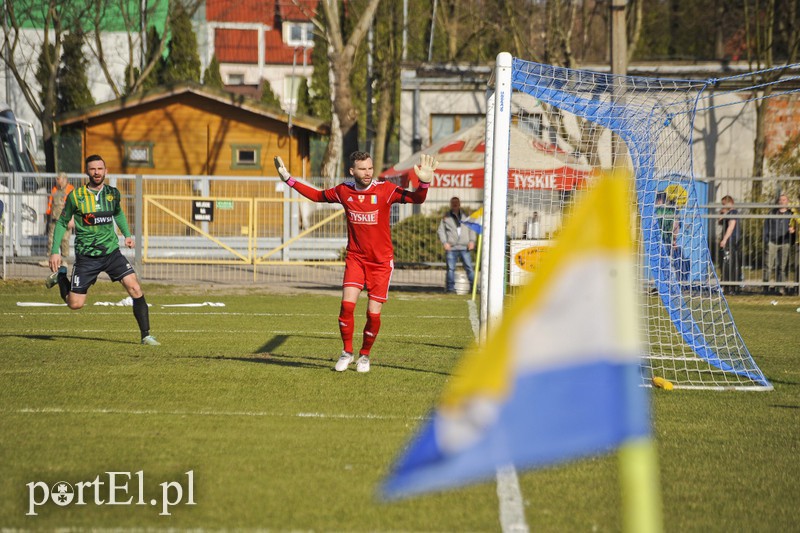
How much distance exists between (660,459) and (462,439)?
4.07 m

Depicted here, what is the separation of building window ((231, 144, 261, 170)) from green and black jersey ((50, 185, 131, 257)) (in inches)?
835

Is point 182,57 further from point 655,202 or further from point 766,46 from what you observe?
point 655,202

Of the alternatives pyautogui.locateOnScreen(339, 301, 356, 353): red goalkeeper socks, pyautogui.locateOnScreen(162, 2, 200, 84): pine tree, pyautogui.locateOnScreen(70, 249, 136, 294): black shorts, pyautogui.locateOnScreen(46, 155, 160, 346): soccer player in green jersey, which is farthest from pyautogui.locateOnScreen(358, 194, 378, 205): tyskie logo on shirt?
pyautogui.locateOnScreen(162, 2, 200, 84): pine tree

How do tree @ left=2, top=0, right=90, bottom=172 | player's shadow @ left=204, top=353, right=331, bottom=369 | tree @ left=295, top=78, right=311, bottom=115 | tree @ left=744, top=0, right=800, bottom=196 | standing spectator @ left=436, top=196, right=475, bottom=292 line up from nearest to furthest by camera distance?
player's shadow @ left=204, top=353, right=331, bottom=369, standing spectator @ left=436, top=196, right=475, bottom=292, tree @ left=744, top=0, right=800, bottom=196, tree @ left=2, top=0, right=90, bottom=172, tree @ left=295, top=78, right=311, bottom=115

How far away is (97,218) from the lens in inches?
437

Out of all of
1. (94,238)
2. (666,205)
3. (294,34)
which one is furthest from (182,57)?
(666,205)

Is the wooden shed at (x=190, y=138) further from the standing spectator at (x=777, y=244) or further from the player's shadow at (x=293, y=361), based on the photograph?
the player's shadow at (x=293, y=361)

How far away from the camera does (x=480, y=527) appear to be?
5000mm

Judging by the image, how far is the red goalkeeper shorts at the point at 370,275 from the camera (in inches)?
380

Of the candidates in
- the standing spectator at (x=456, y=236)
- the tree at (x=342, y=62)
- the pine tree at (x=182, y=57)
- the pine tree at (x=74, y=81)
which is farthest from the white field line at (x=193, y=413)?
the pine tree at (x=182, y=57)

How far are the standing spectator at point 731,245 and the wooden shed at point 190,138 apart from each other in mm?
15393

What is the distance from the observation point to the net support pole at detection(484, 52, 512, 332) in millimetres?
9602

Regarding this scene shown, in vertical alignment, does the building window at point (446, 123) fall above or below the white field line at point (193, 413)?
above

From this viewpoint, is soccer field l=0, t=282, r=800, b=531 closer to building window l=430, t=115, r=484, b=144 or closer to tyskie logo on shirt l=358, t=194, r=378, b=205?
tyskie logo on shirt l=358, t=194, r=378, b=205
